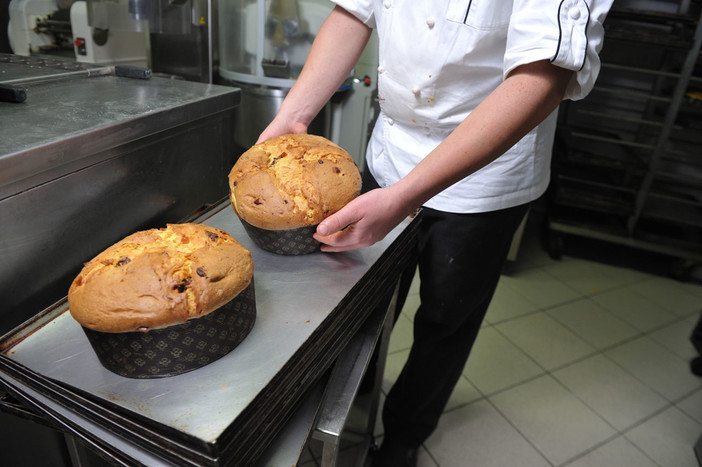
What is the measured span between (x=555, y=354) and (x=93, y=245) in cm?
206

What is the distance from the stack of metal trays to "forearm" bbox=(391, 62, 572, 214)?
9.5 inches

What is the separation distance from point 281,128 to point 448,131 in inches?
16.6

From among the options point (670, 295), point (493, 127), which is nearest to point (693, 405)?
point (670, 295)

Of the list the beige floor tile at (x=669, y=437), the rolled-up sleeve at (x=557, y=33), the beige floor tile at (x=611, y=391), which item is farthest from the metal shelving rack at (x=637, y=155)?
the rolled-up sleeve at (x=557, y=33)

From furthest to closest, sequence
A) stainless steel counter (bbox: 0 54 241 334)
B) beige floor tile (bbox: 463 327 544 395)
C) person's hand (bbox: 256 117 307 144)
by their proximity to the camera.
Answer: beige floor tile (bbox: 463 327 544 395)
person's hand (bbox: 256 117 307 144)
stainless steel counter (bbox: 0 54 241 334)

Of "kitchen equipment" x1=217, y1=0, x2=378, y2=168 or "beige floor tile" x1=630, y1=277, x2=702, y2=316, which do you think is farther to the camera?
"beige floor tile" x1=630, y1=277, x2=702, y2=316

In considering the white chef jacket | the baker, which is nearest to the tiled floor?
the baker

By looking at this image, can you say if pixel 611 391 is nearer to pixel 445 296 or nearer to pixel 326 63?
pixel 445 296

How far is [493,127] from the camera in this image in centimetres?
86

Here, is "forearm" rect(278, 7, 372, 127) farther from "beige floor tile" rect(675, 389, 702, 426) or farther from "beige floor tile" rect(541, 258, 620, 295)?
"beige floor tile" rect(541, 258, 620, 295)

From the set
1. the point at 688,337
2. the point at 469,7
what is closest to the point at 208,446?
the point at 469,7

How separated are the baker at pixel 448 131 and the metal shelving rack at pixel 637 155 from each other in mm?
1971

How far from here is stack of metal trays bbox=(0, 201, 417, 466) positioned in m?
0.59

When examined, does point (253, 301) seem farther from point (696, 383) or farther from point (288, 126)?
point (696, 383)
